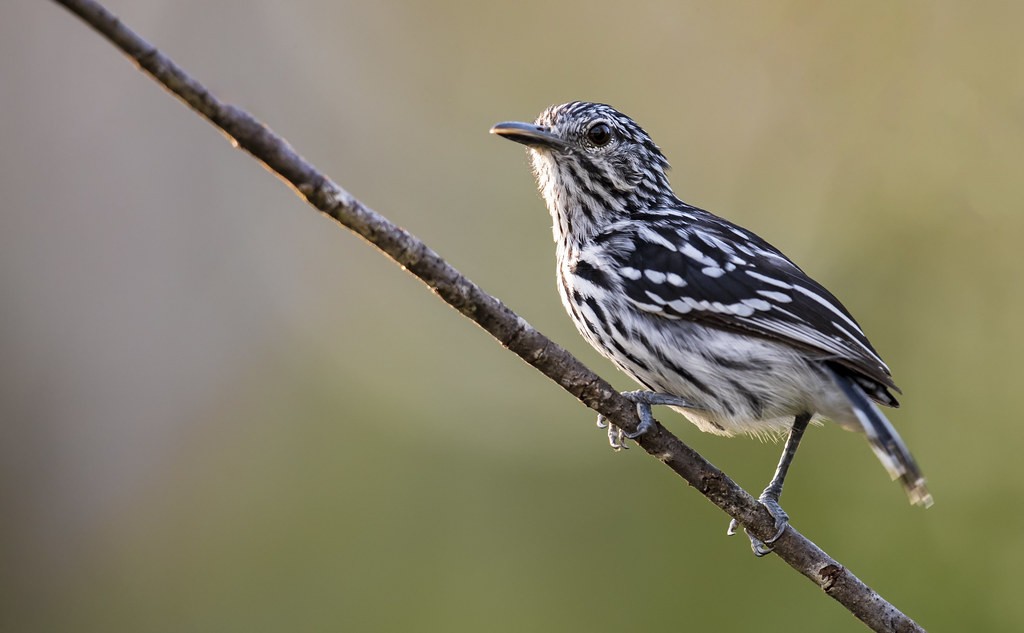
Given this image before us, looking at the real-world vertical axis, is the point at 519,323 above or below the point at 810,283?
below

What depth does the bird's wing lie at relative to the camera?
14.3ft

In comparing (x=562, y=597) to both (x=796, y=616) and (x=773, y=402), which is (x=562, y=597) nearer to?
(x=796, y=616)

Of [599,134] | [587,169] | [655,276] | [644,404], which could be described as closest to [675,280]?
[655,276]

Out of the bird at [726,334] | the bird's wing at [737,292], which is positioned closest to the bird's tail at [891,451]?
the bird at [726,334]

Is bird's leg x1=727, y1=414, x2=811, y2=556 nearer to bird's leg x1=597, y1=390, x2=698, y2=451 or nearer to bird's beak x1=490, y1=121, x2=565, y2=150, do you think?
bird's leg x1=597, y1=390, x2=698, y2=451

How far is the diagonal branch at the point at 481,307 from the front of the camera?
2689 mm

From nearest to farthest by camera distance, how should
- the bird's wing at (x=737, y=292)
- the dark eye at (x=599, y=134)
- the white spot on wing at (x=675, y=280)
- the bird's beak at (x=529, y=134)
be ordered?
the bird's wing at (x=737, y=292) < the white spot on wing at (x=675, y=280) < the bird's beak at (x=529, y=134) < the dark eye at (x=599, y=134)

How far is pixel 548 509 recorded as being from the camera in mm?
8172

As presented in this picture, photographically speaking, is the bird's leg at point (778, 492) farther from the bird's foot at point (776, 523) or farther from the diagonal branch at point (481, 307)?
the diagonal branch at point (481, 307)

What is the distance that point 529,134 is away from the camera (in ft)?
16.8

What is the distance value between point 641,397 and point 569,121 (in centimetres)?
177

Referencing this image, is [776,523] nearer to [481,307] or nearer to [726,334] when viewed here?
[726,334]

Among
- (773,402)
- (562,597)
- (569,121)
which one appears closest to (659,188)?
(569,121)

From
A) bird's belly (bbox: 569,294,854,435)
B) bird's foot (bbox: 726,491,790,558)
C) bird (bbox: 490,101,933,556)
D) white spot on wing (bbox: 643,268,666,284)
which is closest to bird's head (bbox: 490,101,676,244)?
bird (bbox: 490,101,933,556)
